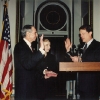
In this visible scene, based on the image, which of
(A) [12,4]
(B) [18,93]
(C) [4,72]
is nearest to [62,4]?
(A) [12,4]

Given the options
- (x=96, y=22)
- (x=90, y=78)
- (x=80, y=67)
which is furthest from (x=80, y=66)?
(x=96, y=22)

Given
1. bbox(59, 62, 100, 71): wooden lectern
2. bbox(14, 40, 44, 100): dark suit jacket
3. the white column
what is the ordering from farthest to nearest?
1. the white column
2. bbox(14, 40, 44, 100): dark suit jacket
3. bbox(59, 62, 100, 71): wooden lectern

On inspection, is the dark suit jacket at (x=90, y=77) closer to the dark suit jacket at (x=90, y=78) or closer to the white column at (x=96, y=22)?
the dark suit jacket at (x=90, y=78)

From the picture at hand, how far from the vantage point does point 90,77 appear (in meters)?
2.02

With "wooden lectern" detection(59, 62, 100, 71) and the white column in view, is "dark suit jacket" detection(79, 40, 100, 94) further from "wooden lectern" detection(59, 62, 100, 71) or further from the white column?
the white column

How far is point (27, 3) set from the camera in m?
4.98

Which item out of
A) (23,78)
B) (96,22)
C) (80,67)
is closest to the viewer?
(80,67)

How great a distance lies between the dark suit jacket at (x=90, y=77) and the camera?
6.49 ft

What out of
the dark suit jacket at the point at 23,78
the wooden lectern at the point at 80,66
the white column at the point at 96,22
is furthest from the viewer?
the white column at the point at 96,22

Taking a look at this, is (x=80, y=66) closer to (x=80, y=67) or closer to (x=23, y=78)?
(x=80, y=67)

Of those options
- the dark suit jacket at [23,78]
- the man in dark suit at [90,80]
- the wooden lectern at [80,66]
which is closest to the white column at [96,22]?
the man in dark suit at [90,80]

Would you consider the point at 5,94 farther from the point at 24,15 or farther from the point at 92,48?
the point at 24,15

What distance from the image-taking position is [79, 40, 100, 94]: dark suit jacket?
1.98 metres

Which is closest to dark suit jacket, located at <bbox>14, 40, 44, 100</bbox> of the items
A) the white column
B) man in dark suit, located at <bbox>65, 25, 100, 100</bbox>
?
man in dark suit, located at <bbox>65, 25, 100, 100</bbox>
